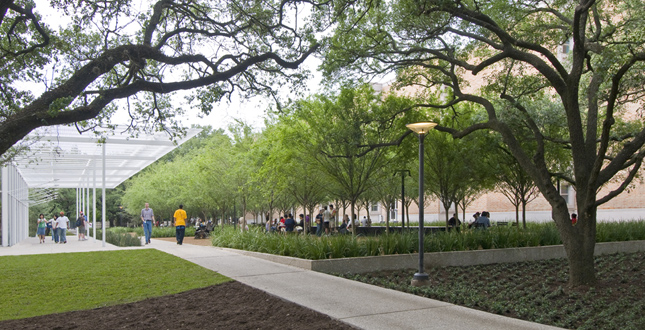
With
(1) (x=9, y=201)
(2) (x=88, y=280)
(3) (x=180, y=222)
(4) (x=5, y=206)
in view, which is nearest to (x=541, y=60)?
(2) (x=88, y=280)

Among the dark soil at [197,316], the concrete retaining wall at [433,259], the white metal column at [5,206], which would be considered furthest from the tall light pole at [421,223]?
the white metal column at [5,206]

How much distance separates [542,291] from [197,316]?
6.93 metres

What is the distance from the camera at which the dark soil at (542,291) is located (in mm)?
7887

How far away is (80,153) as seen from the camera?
74.6ft

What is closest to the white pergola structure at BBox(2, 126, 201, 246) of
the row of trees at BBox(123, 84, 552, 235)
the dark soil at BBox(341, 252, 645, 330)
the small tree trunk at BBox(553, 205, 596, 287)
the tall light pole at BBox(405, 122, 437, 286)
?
the row of trees at BBox(123, 84, 552, 235)

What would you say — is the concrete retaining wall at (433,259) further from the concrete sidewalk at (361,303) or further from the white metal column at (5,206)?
the white metal column at (5,206)

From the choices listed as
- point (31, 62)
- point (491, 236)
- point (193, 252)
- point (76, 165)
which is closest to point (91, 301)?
point (31, 62)

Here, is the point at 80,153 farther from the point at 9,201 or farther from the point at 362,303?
the point at 362,303

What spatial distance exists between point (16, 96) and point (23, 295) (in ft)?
12.3

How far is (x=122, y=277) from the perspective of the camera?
11.1 metres

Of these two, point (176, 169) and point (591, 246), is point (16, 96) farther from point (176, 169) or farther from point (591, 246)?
point (176, 169)

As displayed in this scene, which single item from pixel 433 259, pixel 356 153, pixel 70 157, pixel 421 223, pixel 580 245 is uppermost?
pixel 70 157

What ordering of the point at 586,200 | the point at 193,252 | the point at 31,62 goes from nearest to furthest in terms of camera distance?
the point at 31,62, the point at 586,200, the point at 193,252

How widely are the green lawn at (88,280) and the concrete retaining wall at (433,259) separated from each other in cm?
218
